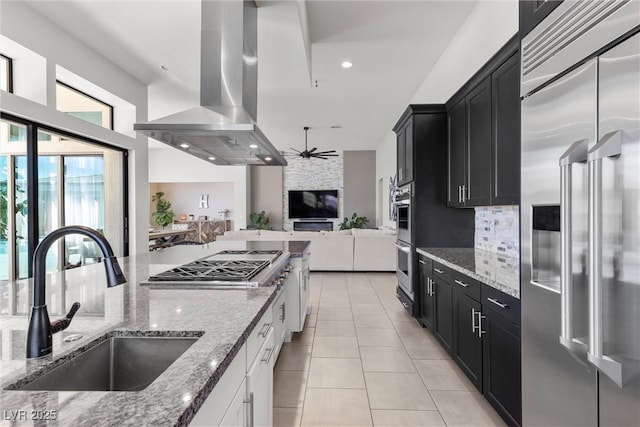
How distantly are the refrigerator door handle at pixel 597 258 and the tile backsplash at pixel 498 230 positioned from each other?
1.52 meters

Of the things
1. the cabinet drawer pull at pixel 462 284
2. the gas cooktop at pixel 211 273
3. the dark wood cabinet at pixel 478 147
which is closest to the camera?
the gas cooktop at pixel 211 273

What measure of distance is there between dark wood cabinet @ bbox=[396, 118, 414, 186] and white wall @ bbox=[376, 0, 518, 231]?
721 mm

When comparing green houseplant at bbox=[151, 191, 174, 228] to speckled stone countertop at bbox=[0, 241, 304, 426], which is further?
green houseplant at bbox=[151, 191, 174, 228]

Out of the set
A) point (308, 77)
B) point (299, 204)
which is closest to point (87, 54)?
point (308, 77)

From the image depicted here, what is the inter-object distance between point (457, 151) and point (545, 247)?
6.08 feet

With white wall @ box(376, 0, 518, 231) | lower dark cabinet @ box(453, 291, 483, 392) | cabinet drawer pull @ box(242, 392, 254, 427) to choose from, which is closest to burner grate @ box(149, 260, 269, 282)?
cabinet drawer pull @ box(242, 392, 254, 427)

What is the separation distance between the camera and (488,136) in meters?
2.43

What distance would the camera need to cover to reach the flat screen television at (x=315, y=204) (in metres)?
10.6

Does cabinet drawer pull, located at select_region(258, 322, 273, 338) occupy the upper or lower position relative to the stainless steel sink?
lower

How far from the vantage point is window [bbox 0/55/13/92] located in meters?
3.16

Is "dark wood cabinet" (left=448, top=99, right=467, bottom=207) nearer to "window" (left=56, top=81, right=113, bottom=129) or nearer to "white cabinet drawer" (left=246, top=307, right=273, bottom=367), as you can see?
"white cabinet drawer" (left=246, top=307, right=273, bottom=367)

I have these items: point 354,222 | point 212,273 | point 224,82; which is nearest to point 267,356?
point 212,273

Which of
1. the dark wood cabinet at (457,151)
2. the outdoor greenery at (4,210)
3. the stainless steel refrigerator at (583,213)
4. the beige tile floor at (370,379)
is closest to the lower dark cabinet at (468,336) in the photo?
the beige tile floor at (370,379)

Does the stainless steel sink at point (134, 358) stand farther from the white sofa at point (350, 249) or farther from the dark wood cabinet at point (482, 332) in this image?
the white sofa at point (350, 249)
